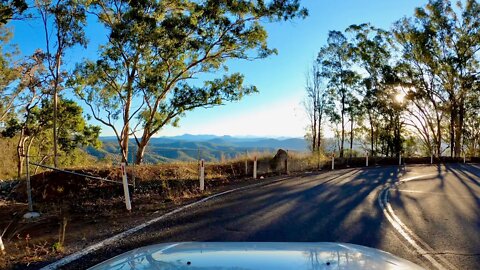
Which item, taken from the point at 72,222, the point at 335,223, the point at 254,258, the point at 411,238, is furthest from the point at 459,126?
the point at 254,258

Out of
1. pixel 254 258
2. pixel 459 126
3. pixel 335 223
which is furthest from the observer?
pixel 459 126

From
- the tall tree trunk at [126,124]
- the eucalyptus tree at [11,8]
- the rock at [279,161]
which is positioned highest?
the eucalyptus tree at [11,8]

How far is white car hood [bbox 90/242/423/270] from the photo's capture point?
2.39m

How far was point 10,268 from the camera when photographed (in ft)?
16.5

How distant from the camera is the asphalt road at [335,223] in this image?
6109 millimetres

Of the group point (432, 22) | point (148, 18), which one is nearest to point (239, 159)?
point (148, 18)

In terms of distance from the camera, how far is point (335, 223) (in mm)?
7762

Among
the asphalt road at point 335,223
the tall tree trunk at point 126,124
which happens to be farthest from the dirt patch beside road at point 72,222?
the tall tree trunk at point 126,124

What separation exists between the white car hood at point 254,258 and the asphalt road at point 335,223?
2830 mm

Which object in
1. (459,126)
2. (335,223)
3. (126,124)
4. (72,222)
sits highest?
(459,126)

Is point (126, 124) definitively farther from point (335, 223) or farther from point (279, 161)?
point (335, 223)

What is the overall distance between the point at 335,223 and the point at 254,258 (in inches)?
220

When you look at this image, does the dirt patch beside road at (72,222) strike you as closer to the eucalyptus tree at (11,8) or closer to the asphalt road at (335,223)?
the asphalt road at (335,223)

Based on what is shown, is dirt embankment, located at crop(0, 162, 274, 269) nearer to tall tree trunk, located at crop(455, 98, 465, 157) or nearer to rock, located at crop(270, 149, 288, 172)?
rock, located at crop(270, 149, 288, 172)
